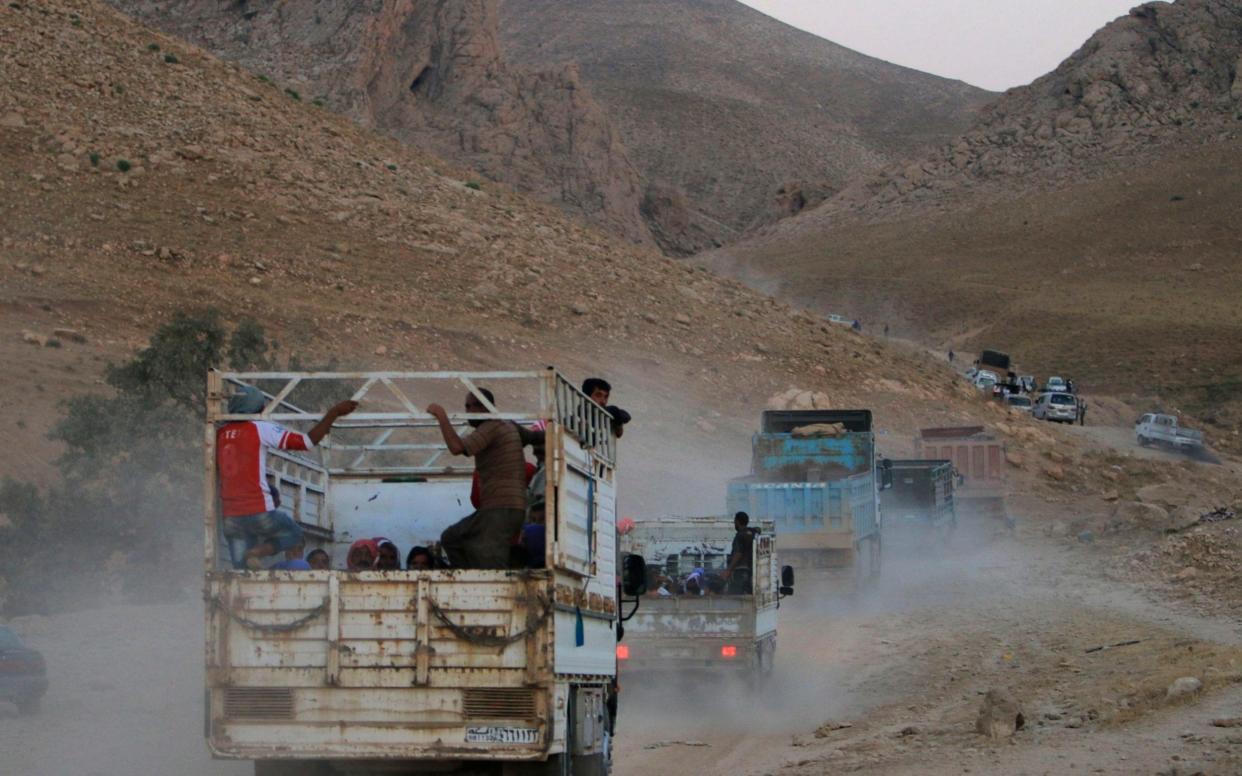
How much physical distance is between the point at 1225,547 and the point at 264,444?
16359 mm

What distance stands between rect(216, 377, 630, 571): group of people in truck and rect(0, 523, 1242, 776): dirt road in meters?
3.51

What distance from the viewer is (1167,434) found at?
50969mm

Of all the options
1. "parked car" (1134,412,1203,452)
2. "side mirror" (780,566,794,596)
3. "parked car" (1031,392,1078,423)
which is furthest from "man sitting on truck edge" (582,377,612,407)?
"parked car" (1031,392,1078,423)

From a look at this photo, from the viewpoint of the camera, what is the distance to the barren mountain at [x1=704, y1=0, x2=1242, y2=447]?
7425cm

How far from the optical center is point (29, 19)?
48438 mm

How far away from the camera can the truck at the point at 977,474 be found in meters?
35.4

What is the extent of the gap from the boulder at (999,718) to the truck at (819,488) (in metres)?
11.0

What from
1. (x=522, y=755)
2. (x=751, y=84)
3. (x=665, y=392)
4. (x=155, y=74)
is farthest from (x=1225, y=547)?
(x=751, y=84)

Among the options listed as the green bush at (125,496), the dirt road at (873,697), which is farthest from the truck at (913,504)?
the green bush at (125,496)

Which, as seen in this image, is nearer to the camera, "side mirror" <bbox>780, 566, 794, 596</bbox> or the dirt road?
the dirt road

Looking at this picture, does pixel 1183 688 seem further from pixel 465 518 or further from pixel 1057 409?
pixel 1057 409

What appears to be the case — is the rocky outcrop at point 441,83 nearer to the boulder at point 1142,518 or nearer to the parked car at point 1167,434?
the parked car at point 1167,434

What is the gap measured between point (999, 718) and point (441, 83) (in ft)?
208

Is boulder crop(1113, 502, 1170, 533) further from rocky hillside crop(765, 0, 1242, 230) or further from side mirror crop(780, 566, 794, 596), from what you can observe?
rocky hillside crop(765, 0, 1242, 230)
